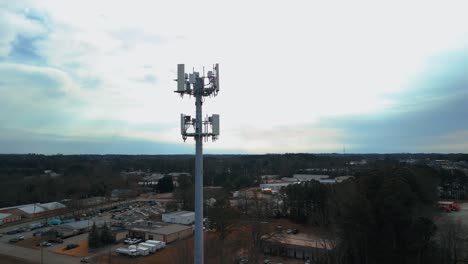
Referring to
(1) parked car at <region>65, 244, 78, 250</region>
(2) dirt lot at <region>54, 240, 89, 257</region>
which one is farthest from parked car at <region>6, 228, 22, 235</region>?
(1) parked car at <region>65, 244, 78, 250</region>

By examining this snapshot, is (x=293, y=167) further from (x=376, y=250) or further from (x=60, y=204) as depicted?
(x=376, y=250)

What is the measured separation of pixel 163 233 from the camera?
950 inches

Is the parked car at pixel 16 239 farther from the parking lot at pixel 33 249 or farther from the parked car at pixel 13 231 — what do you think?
the parked car at pixel 13 231

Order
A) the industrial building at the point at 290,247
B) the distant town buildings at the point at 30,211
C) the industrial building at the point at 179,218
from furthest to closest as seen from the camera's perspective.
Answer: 1. the distant town buildings at the point at 30,211
2. the industrial building at the point at 179,218
3. the industrial building at the point at 290,247

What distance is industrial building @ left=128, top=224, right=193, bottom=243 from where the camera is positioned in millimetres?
24156

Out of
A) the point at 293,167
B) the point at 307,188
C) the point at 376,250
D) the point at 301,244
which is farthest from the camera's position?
the point at 293,167

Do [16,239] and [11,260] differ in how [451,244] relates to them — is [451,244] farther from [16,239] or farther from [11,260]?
[16,239]

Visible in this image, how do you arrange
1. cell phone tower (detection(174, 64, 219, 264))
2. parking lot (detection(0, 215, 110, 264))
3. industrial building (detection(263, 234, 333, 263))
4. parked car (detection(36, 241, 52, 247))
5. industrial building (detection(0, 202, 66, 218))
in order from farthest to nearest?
industrial building (detection(0, 202, 66, 218)) < parked car (detection(36, 241, 52, 247)) < parking lot (detection(0, 215, 110, 264)) < industrial building (detection(263, 234, 333, 263)) < cell phone tower (detection(174, 64, 219, 264))

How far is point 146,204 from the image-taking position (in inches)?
1709

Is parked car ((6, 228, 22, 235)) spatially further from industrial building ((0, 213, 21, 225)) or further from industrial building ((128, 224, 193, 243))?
industrial building ((128, 224, 193, 243))

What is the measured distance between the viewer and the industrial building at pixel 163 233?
79.3 feet

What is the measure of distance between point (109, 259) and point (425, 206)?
758 inches

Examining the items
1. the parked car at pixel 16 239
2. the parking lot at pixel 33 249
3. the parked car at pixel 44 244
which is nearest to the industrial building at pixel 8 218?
the parking lot at pixel 33 249

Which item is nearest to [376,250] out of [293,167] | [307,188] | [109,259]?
[307,188]
